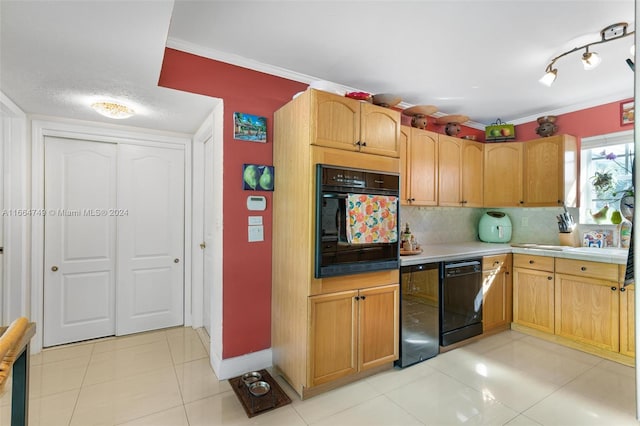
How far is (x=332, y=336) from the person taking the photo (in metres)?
2.21

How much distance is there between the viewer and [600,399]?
2145 millimetres

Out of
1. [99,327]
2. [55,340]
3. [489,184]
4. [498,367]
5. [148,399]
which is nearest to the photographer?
[148,399]

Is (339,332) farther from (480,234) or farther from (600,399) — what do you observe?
(480,234)

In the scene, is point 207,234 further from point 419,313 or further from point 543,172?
point 543,172

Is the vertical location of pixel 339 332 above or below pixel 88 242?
below

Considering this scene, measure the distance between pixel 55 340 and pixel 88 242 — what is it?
953 mm

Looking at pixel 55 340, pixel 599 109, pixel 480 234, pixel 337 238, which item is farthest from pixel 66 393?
pixel 599 109

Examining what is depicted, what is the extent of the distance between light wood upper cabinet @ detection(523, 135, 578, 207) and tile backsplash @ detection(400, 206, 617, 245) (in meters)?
0.34

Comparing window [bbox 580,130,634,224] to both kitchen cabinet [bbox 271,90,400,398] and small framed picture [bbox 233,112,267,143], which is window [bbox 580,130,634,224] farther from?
small framed picture [bbox 233,112,267,143]

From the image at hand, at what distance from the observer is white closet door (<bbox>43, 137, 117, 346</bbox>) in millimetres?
2918

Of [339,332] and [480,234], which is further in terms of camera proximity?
[480,234]

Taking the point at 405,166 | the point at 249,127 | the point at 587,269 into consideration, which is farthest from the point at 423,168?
the point at 249,127

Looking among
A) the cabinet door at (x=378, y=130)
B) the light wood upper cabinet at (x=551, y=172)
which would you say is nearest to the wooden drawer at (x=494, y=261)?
the light wood upper cabinet at (x=551, y=172)

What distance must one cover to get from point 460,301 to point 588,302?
113cm
